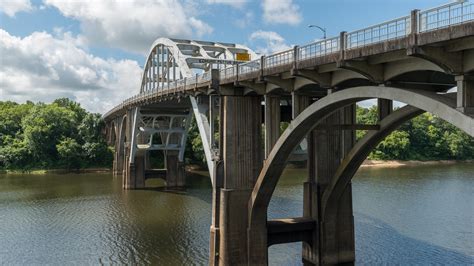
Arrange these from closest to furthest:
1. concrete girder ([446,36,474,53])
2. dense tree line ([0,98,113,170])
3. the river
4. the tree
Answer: concrete girder ([446,36,474,53])
the river
the tree
dense tree line ([0,98,113,170])

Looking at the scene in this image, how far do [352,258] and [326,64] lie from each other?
11.2 meters

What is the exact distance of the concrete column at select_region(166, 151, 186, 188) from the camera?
53312 millimetres

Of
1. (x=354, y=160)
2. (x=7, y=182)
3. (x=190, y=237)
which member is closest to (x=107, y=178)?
(x=7, y=182)

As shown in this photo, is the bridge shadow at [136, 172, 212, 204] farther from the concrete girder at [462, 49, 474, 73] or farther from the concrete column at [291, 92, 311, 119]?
the concrete girder at [462, 49, 474, 73]

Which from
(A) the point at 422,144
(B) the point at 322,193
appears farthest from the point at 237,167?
(A) the point at 422,144

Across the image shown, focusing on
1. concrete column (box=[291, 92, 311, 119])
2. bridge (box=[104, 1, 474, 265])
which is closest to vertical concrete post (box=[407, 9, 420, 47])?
bridge (box=[104, 1, 474, 265])

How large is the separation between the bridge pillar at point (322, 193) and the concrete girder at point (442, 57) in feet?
32.5

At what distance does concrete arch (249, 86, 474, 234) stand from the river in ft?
14.5

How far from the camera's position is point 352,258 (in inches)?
863

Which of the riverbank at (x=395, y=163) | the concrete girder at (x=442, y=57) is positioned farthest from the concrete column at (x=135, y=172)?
the riverbank at (x=395, y=163)

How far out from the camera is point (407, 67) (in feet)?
42.2

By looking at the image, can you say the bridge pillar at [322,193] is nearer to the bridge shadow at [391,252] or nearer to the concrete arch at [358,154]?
the concrete arch at [358,154]

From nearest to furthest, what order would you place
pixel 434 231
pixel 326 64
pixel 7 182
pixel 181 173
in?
pixel 326 64
pixel 434 231
pixel 181 173
pixel 7 182

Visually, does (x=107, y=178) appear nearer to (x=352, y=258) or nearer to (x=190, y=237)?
(x=190, y=237)
